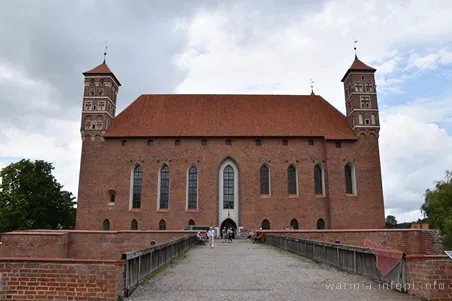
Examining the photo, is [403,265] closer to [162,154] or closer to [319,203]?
[319,203]

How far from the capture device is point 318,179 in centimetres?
3412

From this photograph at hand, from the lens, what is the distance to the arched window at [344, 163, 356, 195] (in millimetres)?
33844

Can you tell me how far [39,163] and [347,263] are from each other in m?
37.1

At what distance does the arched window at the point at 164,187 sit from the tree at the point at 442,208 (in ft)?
75.3

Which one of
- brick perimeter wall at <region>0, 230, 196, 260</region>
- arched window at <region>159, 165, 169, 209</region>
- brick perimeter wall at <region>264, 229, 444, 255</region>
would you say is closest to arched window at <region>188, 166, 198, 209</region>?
arched window at <region>159, 165, 169, 209</region>

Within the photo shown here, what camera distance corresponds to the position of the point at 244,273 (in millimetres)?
9906

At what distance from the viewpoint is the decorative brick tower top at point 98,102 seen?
34.7 meters

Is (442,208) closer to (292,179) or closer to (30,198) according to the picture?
(292,179)

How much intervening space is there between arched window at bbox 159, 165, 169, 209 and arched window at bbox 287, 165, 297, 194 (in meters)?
11.3

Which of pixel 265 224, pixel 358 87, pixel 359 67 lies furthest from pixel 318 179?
pixel 359 67

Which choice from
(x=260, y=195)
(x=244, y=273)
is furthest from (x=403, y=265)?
(x=260, y=195)

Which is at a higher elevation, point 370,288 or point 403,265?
point 403,265

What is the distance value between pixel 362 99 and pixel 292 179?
35.5ft

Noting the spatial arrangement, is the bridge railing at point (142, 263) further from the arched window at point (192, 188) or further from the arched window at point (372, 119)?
the arched window at point (372, 119)
